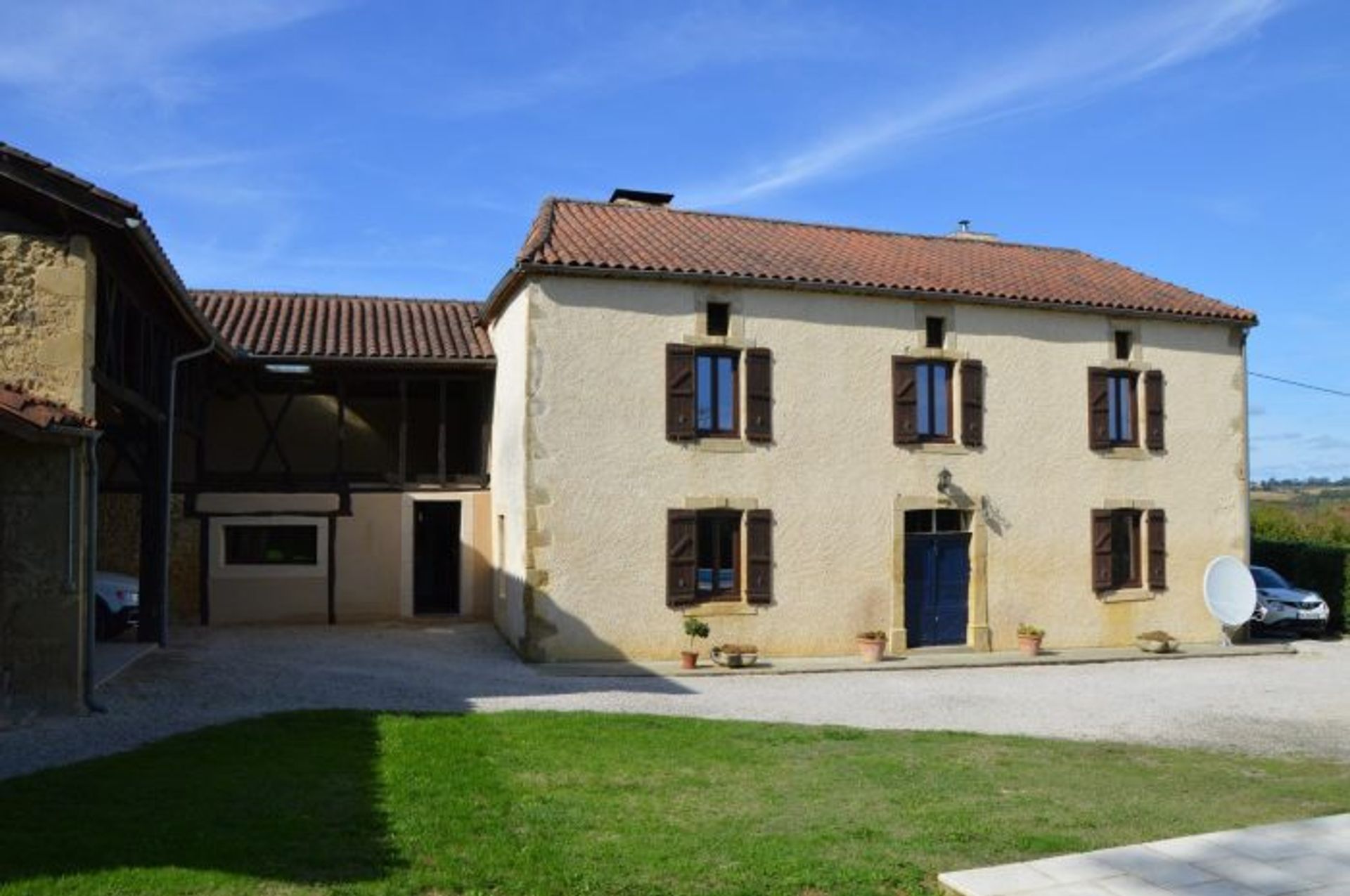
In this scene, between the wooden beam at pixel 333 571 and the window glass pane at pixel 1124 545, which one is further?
the window glass pane at pixel 1124 545

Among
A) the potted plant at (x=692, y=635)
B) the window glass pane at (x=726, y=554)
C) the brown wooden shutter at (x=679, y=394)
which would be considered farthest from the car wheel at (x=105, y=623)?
the window glass pane at (x=726, y=554)

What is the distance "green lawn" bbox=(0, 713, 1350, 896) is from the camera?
18.9 feet

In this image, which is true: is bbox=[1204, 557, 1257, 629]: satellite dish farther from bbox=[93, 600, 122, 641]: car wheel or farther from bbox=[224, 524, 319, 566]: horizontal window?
bbox=[93, 600, 122, 641]: car wheel

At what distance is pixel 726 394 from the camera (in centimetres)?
1628

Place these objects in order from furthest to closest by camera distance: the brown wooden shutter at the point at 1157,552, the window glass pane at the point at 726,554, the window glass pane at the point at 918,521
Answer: the brown wooden shutter at the point at 1157,552
the window glass pane at the point at 918,521
the window glass pane at the point at 726,554

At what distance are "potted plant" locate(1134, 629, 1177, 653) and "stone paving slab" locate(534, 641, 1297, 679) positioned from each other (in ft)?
0.28

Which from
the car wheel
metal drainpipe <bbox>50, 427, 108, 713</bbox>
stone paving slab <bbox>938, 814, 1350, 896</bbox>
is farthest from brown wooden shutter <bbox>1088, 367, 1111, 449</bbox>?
the car wheel

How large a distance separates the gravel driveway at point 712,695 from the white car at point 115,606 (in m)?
0.86

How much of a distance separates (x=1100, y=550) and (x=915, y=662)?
13.7 ft

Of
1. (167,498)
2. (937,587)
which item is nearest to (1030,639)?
(937,587)

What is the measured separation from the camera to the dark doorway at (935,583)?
1700 cm

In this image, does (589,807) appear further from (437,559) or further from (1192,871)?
(437,559)

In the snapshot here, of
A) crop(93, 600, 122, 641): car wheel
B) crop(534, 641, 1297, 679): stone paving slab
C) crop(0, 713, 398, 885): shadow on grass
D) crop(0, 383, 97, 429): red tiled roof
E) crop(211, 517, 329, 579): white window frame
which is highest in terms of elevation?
crop(0, 383, 97, 429): red tiled roof

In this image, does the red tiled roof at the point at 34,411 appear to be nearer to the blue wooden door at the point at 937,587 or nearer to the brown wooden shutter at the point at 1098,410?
the blue wooden door at the point at 937,587
